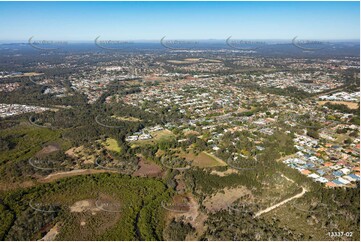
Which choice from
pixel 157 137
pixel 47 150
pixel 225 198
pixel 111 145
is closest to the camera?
pixel 225 198

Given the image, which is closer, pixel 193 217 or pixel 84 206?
pixel 193 217

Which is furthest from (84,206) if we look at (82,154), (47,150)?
(47,150)

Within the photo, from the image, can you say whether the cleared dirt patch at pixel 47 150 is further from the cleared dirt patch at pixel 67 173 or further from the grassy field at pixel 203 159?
the grassy field at pixel 203 159

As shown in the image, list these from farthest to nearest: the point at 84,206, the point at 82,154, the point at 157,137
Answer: the point at 157,137 < the point at 82,154 < the point at 84,206

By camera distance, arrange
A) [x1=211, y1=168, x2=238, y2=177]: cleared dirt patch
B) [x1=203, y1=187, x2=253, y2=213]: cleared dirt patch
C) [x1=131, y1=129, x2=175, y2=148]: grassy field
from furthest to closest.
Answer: [x1=131, y1=129, x2=175, y2=148]: grassy field, [x1=211, y1=168, x2=238, y2=177]: cleared dirt patch, [x1=203, y1=187, x2=253, y2=213]: cleared dirt patch

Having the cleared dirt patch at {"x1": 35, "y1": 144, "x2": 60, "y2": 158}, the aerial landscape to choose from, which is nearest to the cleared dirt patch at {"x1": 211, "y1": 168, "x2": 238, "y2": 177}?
the aerial landscape

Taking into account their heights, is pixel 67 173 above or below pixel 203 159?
below

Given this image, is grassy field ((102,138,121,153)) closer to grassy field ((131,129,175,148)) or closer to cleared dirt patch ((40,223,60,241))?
grassy field ((131,129,175,148))

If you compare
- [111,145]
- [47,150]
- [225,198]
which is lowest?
[47,150]

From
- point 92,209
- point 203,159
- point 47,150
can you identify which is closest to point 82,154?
point 47,150

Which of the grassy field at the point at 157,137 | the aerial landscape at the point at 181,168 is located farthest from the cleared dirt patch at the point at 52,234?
the grassy field at the point at 157,137

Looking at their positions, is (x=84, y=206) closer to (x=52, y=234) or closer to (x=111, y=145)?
(x=52, y=234)

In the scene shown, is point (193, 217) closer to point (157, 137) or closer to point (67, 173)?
point (67, 173)
